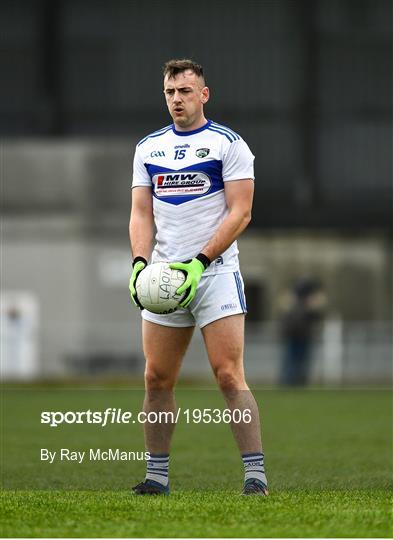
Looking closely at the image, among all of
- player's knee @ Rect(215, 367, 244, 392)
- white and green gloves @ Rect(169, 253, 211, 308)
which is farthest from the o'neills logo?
player's knee @ Rect(215, 367, 244, 392)

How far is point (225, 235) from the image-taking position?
668cm

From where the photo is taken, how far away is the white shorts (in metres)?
6.77

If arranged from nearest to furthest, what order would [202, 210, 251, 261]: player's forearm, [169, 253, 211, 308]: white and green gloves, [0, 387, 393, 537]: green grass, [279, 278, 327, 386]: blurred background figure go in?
[0, 387, 393, 537]: green grass < [169, 253, 211, 308]: white and green gloves < [202, 210, 251, 261]: player's forearm < [279, 278, 327, 386]: blurred background figure

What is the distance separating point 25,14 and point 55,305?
810 cm

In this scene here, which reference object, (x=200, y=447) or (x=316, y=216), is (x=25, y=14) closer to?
(x=316, y=216)

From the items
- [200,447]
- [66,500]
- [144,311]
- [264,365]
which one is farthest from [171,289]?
[264,365]

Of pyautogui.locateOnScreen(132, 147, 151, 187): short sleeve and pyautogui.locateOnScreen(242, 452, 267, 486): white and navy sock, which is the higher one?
pyautogui.locateOnScreen(132, 147, 151, 187): short sleeve

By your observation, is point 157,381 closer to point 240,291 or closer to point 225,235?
point 240,291

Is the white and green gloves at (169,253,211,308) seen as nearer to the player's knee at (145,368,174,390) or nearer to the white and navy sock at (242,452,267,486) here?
the player's knee at (145,368,174,390)

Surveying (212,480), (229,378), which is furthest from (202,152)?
(212,480)

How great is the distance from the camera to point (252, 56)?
103ft

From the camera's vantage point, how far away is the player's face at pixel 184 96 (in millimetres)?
6766

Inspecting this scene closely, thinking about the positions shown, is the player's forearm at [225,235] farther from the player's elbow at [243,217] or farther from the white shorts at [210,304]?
the white shorts at [210,304]

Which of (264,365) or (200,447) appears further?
(264,365)
